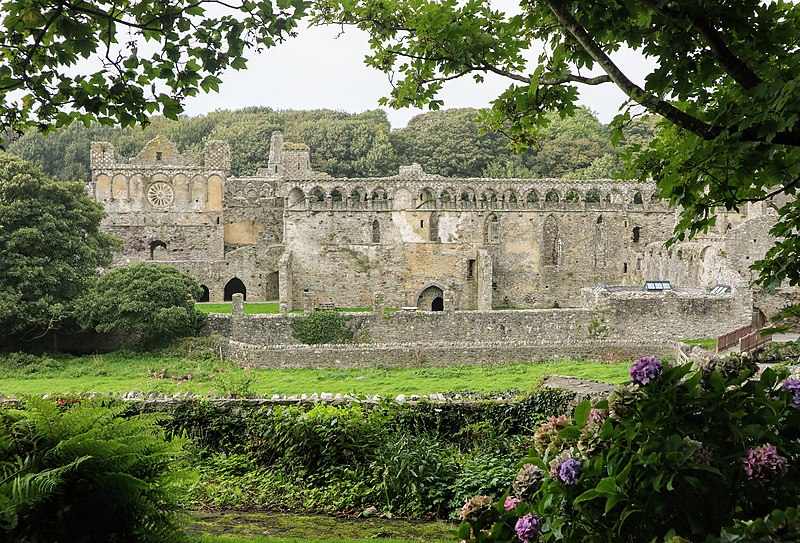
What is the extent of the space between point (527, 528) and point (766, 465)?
1.13m

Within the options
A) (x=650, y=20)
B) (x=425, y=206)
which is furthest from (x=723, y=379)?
(x=425, y=206)

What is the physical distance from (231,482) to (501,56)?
511cm

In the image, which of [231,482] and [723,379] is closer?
[723,379]

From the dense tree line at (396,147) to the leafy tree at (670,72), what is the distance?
147 feet

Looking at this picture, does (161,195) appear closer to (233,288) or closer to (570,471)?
(233,288)

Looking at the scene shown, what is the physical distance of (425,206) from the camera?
36094 mm

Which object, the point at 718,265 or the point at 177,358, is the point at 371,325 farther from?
the point at 718,265

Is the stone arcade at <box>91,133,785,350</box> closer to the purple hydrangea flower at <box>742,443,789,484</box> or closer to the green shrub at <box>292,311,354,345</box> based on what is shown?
the green shrub at <box>292,311,354,345</box>

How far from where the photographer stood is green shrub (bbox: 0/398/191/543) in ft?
15.0

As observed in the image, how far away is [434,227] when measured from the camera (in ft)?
119

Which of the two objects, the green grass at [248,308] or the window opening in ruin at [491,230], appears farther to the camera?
the window opening in ruin at [491,230]

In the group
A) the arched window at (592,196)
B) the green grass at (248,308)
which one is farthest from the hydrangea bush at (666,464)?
the arched window at (592,196)

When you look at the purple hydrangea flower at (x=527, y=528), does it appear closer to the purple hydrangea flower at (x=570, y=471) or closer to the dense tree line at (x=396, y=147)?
the purple hydrangea flower at (x=570, y=471)

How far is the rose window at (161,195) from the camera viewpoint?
39500 millimetres
